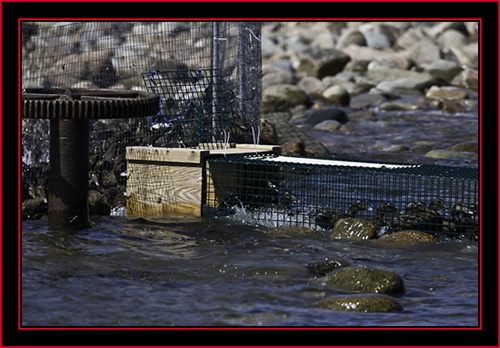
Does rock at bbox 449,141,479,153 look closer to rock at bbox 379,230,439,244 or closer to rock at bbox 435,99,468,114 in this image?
rock at bbox 435,99,468,114

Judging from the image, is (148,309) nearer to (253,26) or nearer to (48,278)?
(48,278)

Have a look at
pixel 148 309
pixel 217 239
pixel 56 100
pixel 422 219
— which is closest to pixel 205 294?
pixel 148 309

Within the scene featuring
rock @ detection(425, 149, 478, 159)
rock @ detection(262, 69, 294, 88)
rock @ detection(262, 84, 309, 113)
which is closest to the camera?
rock @ detection(425, 149, 478, 159)

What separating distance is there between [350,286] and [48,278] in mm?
2538

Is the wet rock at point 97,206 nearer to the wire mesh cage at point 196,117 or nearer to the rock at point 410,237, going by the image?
the wire mesh cage at point 196,117

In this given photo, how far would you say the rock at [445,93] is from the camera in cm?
2445

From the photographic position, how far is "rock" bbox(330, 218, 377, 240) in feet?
27.3

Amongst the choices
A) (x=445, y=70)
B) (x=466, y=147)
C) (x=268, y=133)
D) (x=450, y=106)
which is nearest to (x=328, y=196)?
(x=268, y=133)

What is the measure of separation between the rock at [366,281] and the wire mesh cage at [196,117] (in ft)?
11.7

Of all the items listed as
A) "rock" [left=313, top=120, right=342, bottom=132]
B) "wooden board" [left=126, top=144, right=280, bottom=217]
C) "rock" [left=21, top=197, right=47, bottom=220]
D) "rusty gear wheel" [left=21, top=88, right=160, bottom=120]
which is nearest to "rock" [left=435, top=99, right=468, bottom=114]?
"rock" [left=313, top=120, right=342, bottom=132]

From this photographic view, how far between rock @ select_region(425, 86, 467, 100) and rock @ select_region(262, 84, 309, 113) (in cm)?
408

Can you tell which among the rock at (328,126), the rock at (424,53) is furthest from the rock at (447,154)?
the rock at (424,53)

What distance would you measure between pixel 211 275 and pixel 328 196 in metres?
2.75

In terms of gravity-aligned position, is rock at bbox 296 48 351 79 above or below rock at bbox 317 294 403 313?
above
